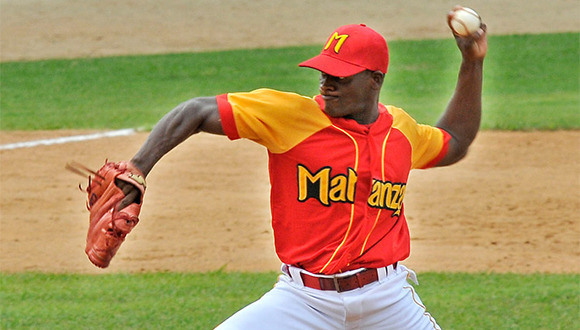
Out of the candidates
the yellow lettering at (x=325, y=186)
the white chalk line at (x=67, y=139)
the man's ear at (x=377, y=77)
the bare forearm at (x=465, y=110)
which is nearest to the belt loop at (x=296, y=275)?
the yellow lettering at (x=325, y=186)

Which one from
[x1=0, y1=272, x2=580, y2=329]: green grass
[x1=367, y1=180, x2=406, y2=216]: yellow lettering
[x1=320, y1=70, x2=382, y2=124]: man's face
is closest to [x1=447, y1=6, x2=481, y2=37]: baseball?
[x1=320, y1=70, x2=382, y2=124]: man's face

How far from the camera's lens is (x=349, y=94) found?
4.13m

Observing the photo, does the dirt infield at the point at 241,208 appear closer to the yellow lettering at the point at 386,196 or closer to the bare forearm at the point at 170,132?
the yellow lettering at the point at 386,196

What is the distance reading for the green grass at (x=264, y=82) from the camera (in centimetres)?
1276

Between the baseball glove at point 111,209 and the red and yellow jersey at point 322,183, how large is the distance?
0.47 m

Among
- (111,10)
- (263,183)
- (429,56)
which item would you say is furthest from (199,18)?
(263,183)

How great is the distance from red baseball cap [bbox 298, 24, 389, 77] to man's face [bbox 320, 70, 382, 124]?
0.05 metres

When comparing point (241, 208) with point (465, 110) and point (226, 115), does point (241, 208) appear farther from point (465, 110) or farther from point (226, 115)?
point (226, 115)

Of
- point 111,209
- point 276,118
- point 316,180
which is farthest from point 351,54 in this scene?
point 111,209

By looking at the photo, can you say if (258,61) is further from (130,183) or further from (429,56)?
(130,183)

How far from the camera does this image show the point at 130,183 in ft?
12.1

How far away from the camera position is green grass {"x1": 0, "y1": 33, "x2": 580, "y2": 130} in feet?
41.9

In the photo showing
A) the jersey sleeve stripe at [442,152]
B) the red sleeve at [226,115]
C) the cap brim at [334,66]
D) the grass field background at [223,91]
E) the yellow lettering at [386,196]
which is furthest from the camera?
the grass field background at [223,91]

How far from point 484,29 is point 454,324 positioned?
2061mm
